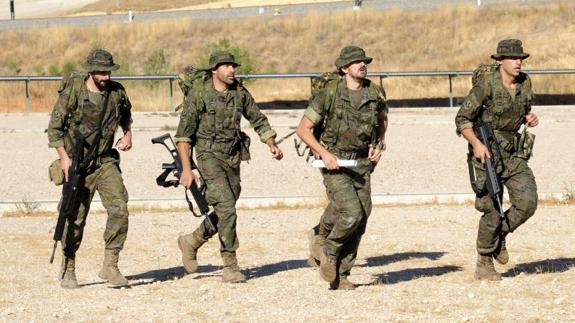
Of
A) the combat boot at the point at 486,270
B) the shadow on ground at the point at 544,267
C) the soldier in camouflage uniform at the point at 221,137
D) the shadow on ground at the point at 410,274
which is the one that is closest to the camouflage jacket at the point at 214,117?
the soldier in camouflage uniform at the point at 221,137

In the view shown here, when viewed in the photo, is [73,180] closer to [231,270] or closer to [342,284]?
[231,270]

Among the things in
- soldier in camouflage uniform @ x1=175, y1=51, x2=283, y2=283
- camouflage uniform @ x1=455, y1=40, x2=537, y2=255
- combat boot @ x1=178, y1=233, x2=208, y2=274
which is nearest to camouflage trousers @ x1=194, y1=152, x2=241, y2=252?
soldier in camouflage uniform @ x1=175, y1=51, x2=283, y2=283

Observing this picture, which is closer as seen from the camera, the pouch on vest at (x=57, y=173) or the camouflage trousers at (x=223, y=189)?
the pouch on vest at (x=57, y=173)

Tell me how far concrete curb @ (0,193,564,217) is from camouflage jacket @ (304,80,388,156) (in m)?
5.59

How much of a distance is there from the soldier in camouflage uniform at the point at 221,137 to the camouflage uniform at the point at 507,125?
1.56m

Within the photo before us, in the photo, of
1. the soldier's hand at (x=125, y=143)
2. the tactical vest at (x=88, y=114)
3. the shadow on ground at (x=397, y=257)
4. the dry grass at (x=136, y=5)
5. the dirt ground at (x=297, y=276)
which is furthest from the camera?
the dry grass at (x=136, y=5)

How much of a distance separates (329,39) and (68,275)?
43.7 metres

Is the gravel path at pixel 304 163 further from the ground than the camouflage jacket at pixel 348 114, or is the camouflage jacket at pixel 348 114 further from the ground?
the camouflage jacket at pixel 348 114

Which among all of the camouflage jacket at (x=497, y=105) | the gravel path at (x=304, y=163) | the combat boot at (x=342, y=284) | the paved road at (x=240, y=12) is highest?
the paved road at (x=240, y=12)

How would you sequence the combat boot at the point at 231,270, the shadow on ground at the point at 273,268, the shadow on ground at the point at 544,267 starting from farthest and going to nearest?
the shadow on ground at the point at 273,268, the shadow on ground at the point at 544,267, the combat boot at the point at 231,270

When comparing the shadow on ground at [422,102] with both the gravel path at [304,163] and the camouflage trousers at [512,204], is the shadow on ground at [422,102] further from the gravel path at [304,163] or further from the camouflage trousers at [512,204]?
the camouflage trousers at [512,204]

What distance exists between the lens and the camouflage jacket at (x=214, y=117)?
35.1 ft

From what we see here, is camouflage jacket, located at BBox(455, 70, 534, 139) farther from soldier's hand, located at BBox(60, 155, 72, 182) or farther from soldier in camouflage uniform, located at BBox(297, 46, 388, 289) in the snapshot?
soldier's hand, located at BBox(60, 155, 72, 182)

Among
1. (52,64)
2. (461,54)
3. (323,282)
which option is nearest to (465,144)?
(323,282)
